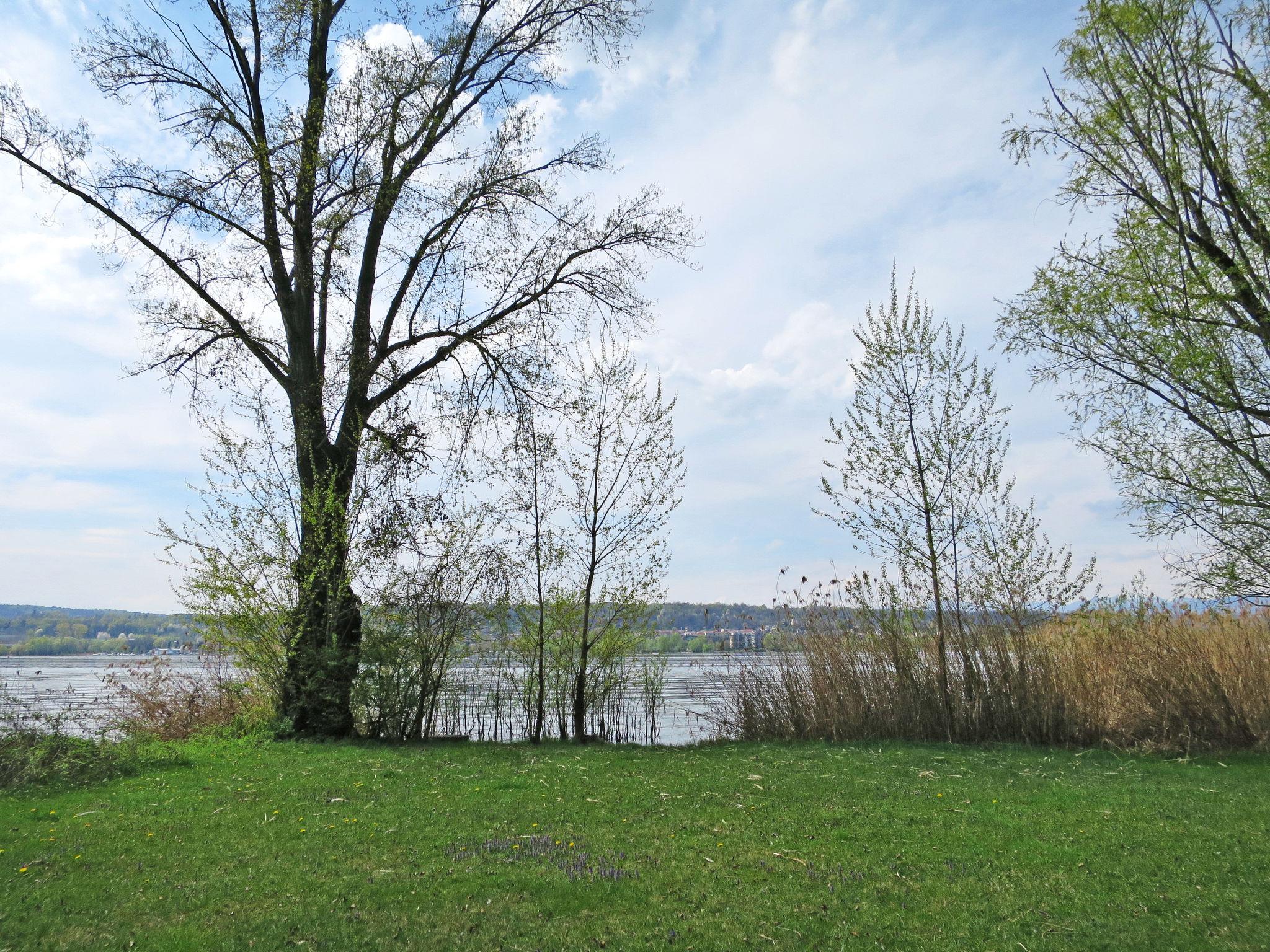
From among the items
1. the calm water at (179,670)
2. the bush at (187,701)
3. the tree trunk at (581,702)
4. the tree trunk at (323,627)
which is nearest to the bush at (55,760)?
the calm water at (179,670)

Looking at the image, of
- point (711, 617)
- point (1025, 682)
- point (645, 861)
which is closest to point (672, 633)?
point (711, 617)

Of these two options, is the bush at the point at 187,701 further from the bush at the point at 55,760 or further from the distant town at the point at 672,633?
the bush at the point at 55,760

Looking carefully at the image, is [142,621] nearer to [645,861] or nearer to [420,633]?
[420,633]

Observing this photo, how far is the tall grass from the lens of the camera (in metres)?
9.54

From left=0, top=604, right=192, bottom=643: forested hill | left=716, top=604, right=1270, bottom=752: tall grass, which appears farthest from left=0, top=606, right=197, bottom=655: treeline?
left=716, top=604, right=1270, bottom=752: tall grass

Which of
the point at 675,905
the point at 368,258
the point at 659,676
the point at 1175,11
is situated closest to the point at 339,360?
the point at 368,258

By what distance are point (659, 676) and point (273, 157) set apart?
409 inches

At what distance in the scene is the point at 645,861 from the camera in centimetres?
471

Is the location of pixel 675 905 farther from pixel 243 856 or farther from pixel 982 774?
pixel 982 774

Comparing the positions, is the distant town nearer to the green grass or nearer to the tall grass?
the tall grass

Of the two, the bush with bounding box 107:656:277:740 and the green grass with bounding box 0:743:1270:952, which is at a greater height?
the bush with bounding box 107:656:277:740

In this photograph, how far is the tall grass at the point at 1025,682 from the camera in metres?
9.54

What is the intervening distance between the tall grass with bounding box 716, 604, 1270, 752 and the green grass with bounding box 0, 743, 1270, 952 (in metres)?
2.01

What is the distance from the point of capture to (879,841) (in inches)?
202
